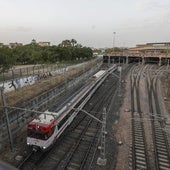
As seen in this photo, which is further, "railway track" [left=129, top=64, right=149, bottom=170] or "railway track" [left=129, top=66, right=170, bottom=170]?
"railway track" [left=129, top=66, right=170, bottom=170]

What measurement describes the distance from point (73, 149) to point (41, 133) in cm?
381

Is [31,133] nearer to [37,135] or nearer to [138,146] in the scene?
[37,135]

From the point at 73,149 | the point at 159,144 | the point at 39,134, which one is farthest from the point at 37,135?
the point at 159,144

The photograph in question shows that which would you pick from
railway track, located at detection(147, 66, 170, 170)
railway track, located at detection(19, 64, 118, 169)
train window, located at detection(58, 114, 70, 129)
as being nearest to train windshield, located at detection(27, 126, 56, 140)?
train window, located at detection(58, 114, 70, 129)

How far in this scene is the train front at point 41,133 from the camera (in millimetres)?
15906

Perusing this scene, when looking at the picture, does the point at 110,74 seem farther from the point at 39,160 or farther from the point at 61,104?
the point at 39,160

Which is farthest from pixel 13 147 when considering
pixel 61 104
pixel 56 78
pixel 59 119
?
pixel 56 78

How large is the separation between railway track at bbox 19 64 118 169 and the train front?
119 cm

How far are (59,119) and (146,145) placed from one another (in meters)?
9.05

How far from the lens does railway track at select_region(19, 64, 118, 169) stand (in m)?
15.8

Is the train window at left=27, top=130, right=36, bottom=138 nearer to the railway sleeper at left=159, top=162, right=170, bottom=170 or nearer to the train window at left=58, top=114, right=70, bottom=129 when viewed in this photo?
the train window at left=58, top=114, right=70, bottom=129

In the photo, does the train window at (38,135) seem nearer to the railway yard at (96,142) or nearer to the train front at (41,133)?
the train front at (41,133)

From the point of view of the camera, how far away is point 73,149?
17.9 meters

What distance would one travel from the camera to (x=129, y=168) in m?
15.5
